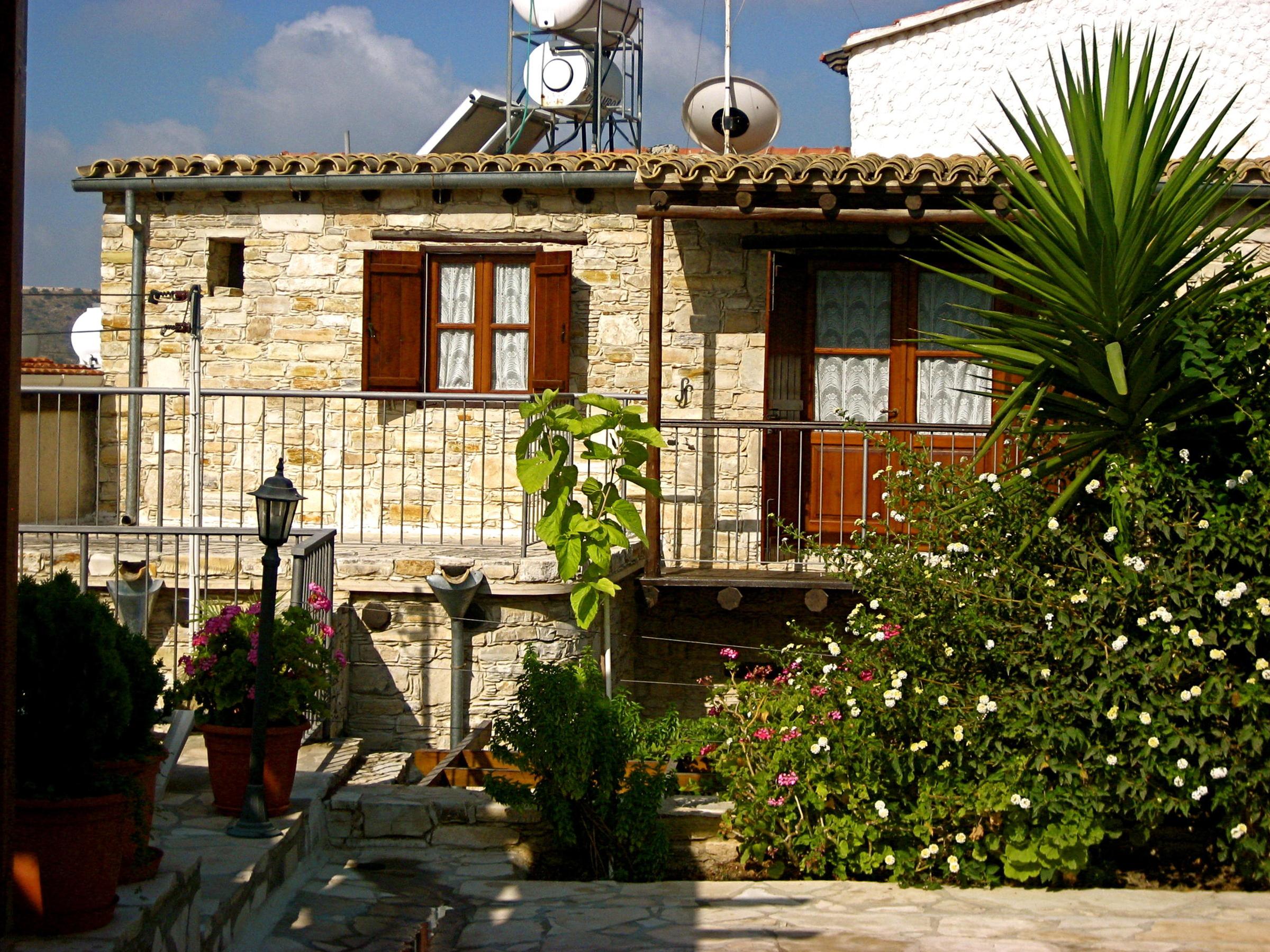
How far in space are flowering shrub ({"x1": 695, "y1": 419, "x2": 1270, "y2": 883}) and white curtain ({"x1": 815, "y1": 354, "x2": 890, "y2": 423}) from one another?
11.5 feet

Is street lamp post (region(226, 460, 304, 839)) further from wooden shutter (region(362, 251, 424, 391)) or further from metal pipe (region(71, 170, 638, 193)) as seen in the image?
metal pipe (region(71, 170, 638, 193))

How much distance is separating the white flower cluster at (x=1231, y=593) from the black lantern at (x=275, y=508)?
3.91 m

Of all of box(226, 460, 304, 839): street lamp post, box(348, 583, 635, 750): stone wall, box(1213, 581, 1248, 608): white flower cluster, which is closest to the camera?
box(226, 460, 304, 839): street lamp post

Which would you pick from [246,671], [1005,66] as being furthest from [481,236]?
[1005,66]

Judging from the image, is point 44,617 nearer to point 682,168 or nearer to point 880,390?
point 682,168

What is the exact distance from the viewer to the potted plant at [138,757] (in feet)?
12.3

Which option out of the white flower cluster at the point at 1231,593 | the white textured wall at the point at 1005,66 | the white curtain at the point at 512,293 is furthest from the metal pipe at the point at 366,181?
the white flower cluster at the point at 1231,593

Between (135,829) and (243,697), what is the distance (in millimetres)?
1672

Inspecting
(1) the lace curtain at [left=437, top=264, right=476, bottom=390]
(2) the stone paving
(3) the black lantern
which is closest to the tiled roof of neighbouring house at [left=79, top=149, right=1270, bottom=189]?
(1) the lace curtain at [left=437, top=264, right=476, bottom=390]

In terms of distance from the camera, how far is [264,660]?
5156 mm

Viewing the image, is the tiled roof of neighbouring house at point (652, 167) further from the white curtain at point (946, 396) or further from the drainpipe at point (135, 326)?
the white curtain at point (946, 396)

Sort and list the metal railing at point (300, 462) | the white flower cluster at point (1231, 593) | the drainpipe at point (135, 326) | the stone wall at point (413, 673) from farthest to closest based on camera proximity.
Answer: the drainpipe at point (135, 326)
the metal railing at point (300, 462)
the stone wall at point (413, 673)
the white flower cluster at point (1231, 593)

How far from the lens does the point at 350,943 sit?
4.78 metres

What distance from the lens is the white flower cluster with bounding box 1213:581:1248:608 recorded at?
542 centimetres
